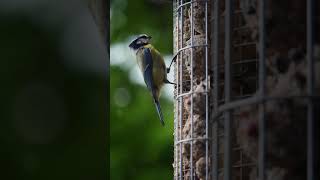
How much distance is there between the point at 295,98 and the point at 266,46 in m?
0.12

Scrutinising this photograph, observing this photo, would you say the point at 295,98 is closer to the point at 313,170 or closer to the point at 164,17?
the point at 313,170

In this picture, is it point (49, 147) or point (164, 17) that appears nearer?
point (164, 17)

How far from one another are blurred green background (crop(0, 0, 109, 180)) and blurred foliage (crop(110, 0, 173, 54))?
0.12 meters

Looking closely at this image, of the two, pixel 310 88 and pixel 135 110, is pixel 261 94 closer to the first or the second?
pixel 310 88

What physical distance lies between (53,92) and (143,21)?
0.67 m

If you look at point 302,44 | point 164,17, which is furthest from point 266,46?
point 164,17

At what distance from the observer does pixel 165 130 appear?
4918 mm

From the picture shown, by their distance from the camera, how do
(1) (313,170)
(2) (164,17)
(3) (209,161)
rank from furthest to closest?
(2) (164,17) → (3) (209,161) → (1) (313,170)

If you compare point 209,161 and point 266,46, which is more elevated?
point 266,46

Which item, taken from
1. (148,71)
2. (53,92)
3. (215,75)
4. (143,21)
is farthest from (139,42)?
(53,92)

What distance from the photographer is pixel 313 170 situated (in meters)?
2.25

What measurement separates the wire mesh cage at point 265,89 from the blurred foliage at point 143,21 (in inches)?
82.1

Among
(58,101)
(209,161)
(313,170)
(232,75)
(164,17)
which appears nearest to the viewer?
(313,170)

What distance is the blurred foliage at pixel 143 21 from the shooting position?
185 inches
